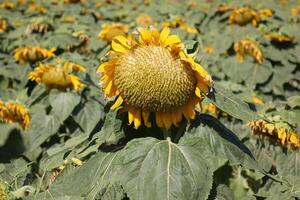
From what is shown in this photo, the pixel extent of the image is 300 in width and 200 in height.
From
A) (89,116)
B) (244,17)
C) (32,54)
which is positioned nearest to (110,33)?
(32,54)

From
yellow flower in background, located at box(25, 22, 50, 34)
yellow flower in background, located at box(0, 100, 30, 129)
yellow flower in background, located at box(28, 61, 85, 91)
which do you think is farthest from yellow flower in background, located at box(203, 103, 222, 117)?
yellow flower in background, located at box(25, 22, 50, 34)

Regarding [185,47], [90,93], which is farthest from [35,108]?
[185,47]

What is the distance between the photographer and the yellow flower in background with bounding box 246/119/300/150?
2.00 metres

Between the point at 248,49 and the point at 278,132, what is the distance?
8.78 ft

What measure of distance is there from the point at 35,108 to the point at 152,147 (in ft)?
5.97

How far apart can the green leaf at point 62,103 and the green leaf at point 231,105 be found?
5.15 feet

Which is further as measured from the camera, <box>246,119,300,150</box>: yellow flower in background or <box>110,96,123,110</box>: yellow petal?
<box>246,119,300,150</box>: yellow flower in background

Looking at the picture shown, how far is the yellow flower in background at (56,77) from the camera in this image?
121 inches

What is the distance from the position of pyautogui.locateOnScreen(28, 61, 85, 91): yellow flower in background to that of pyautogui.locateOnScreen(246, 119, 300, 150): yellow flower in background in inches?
56.7

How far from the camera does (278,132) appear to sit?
6.59ft

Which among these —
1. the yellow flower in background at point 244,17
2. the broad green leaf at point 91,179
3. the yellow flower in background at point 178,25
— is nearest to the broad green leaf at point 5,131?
the broad green leaf at point 91,179

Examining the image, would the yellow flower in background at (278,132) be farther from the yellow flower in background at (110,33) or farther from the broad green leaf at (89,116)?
the yellow flower in background at (110,33)

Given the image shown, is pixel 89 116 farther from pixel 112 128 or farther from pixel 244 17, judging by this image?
pixel 244 17

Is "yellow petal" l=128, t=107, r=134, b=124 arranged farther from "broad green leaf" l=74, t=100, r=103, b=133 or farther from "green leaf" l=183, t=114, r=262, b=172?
"broad green leaf" l=74, t=100, r=103, b=133
